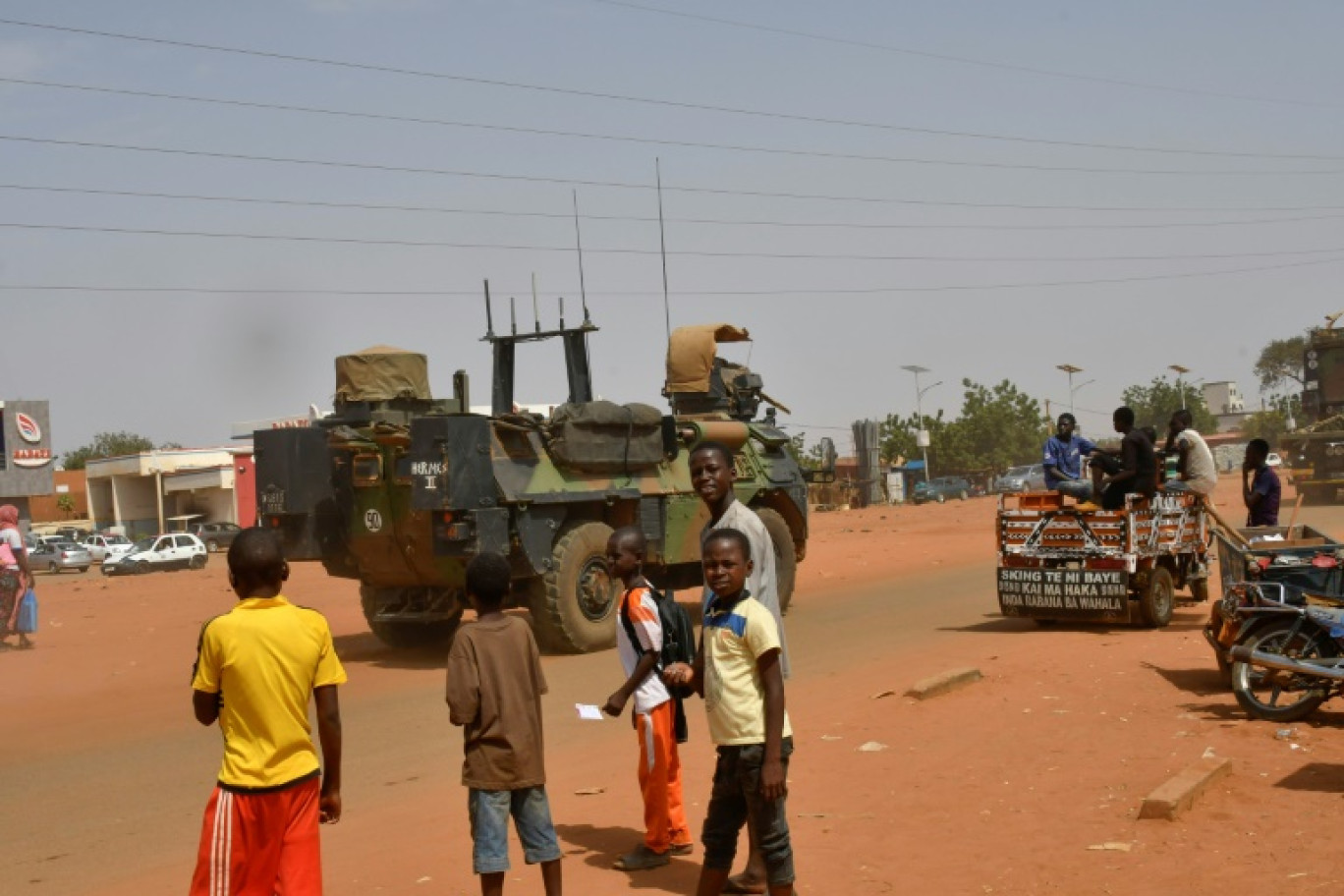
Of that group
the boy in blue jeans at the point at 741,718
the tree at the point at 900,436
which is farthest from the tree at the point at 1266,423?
the boy in blue jeans at the point at 741,718

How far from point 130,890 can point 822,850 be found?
10.4 feet

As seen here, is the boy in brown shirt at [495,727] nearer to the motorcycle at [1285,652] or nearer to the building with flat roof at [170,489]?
the motorcycle at [1285,652]

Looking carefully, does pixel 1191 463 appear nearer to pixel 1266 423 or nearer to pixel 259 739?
pixel 259 739

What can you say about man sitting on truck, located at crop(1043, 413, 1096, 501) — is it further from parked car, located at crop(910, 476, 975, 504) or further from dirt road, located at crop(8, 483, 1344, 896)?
parked car, located at crop(910, 476, 975, 504)

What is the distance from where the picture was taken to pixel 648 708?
22.0 feet

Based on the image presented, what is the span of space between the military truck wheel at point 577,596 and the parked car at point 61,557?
1294 inches

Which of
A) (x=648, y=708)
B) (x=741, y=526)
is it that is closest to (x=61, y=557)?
(x=648, y=708)

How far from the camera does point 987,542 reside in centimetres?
2942

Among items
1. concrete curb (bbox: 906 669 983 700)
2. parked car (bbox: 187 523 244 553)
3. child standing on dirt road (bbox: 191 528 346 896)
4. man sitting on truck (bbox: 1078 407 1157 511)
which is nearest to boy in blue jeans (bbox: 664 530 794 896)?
child standing on dirt road (bbox: 191 528 346 896)

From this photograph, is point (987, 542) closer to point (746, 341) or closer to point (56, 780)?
point (746, 341)

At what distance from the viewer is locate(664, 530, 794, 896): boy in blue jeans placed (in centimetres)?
549

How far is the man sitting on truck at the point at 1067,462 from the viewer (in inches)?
577

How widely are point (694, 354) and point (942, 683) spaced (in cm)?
733

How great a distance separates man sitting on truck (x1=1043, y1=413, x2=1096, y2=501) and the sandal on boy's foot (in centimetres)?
872
